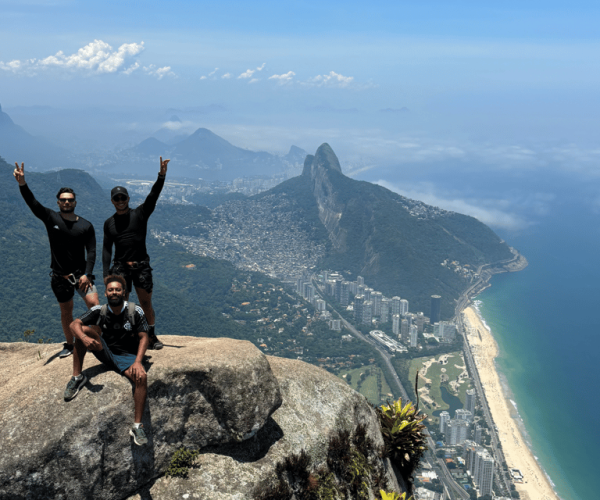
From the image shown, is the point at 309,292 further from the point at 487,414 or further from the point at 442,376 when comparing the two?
the point at 487,414

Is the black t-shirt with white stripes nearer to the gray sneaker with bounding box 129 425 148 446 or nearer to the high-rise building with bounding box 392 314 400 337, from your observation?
the gray sneaker with bounding box 129 425 148 446

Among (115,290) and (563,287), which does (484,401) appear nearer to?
(115,290)

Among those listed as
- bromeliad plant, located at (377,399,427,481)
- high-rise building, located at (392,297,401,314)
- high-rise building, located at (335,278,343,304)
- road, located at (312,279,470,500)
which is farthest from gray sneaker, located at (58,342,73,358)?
high-rise building, located at (335,278,343,304)

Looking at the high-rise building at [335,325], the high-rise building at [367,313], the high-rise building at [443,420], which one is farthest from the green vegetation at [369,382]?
the high-rise building at [367,313]

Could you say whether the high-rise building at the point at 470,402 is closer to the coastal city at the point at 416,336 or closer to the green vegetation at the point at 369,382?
the coastal city at the point at 416,336

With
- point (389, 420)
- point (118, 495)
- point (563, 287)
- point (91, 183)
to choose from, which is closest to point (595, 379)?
point (563, 287)
